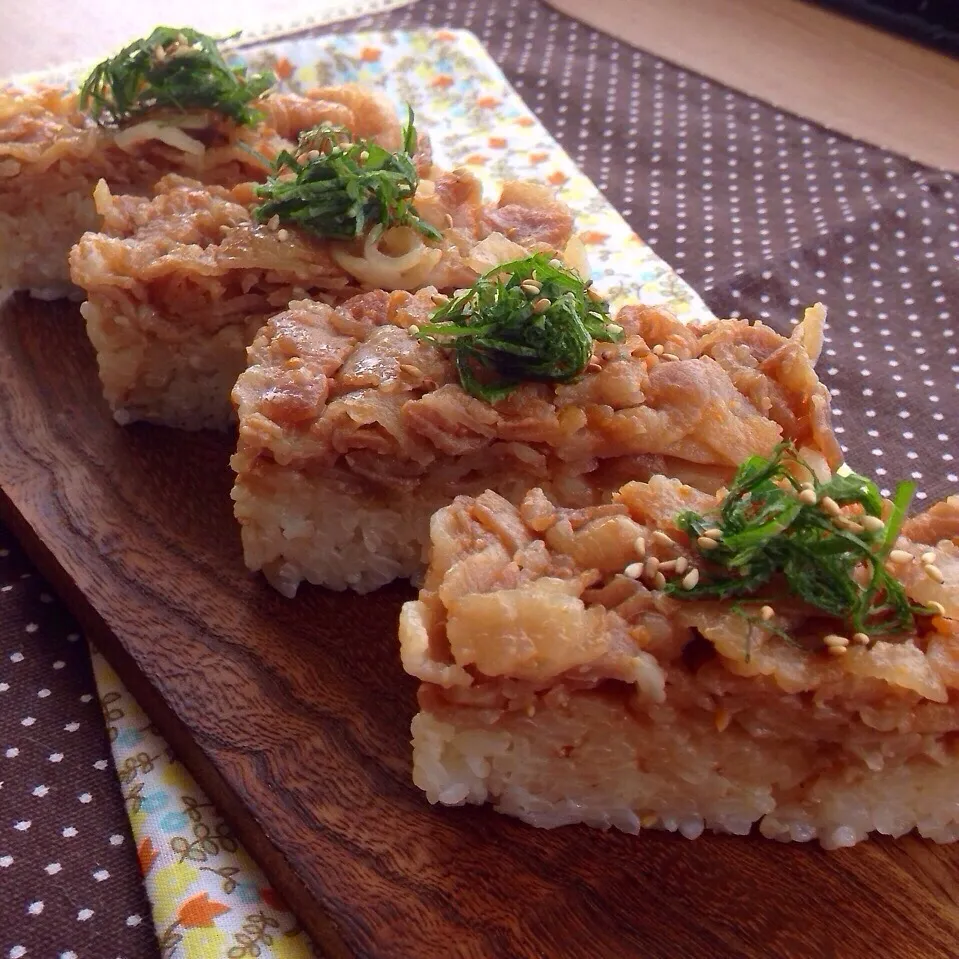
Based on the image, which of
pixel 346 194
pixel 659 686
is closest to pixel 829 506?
pixel 659 686

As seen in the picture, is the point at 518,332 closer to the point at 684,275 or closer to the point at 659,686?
the point at 659,686

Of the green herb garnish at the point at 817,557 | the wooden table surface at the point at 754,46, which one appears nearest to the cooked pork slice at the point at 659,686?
the green herb garnish at the point at 817,557

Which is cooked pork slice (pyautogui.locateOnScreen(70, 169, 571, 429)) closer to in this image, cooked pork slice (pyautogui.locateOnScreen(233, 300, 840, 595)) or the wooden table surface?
cooked pork slice (pyautogui.locateOnScreen(233, 300, 840, 595))

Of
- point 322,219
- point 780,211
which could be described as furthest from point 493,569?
point 780,211

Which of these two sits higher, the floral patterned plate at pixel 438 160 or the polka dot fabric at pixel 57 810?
the floral patterned plate at pixel 438 160

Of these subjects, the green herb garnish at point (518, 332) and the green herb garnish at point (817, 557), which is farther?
the green herb garnish at point (518, 332)

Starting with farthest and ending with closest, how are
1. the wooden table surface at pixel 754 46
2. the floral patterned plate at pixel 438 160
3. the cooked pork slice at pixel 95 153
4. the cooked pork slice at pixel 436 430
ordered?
the wooden table surface at pixel 754 46
the cooked pork slice at pixel 95 153
the cooked pork slice at pixel 436 430
the floral patterned plate at pixel 438 160

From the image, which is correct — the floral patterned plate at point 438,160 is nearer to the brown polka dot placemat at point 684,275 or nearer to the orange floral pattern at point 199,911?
the orange floral pattern at point 199,911

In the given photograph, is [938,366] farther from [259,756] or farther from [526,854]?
[259,756]
